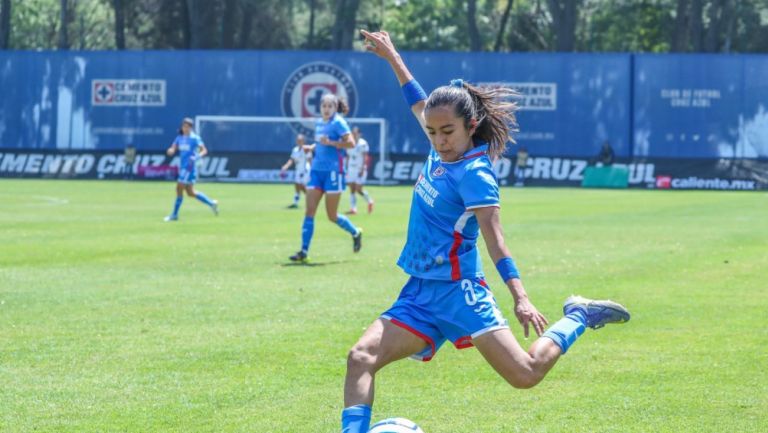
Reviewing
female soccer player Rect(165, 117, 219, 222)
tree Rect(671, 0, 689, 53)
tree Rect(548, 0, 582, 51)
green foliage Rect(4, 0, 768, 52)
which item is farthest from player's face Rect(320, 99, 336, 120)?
tree Rect(671, 0, 689, 53)

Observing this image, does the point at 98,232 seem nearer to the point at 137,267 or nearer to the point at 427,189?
the point at 137,267

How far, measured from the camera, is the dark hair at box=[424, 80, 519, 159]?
6746mm

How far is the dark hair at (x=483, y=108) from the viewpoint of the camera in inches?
266

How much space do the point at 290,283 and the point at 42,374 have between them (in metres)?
6.45

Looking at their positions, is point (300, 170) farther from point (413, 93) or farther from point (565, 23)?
point (565, 23)

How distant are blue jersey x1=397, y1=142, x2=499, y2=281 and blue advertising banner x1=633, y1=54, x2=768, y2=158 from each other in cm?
4726

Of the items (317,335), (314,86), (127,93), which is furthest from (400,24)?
(317,335)

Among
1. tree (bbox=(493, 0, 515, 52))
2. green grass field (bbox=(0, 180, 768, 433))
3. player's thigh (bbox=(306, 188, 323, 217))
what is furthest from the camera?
tree (bbox=(493, 0, 515, 52))

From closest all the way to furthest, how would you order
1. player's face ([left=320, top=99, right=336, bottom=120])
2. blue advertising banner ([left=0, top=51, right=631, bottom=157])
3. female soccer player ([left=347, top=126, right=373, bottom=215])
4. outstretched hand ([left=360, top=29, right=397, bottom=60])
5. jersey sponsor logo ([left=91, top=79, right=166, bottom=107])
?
outstretched hand ([left=360, top=29, right=397, bottom=60]), player's face ([left=320, top=99, right=336, bottom=120]), female soccer player ([left=347, top=126, right=373, bottom=215]), blue advertising banner ([left=0, top=51, right=631, bottom=157]), jersey sponsor logo ([left=91, top=79, right=166, bottom=107])

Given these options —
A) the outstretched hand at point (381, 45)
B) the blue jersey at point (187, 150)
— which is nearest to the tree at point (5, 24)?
the blue jersey at point (187, 150)

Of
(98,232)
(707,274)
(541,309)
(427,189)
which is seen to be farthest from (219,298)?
(98,232)

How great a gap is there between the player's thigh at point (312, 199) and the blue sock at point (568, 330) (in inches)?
454

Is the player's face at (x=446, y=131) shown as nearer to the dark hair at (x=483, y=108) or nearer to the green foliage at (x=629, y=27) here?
the dark hair at (x=483, y=108)

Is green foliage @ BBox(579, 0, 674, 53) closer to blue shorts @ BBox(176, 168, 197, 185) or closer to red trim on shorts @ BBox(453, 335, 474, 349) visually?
blue shorts @ BBox(176, 168, 197, 185)
